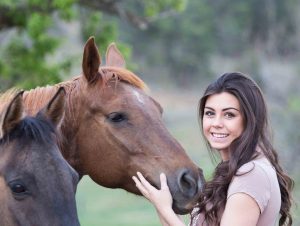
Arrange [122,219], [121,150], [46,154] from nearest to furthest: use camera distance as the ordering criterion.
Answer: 1. [46,154]
2. [121,150]
3. [122,219]

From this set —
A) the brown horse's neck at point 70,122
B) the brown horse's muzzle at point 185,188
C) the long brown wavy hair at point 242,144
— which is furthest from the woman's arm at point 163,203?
the brown horse's neck at point 70,122

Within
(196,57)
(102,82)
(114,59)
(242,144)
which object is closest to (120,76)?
(102,82)

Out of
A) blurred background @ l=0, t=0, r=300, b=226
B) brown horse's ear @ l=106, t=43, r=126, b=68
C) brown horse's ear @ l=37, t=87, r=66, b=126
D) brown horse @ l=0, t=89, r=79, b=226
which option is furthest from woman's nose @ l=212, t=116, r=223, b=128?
blurred background @ l=0, t=0, r=300, b=226

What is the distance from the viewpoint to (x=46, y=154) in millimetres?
3697

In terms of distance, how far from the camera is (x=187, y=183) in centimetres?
452

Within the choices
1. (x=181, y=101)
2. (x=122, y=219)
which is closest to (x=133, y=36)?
(x=181, y=101)

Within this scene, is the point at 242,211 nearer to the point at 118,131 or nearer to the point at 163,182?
the point at 163,182

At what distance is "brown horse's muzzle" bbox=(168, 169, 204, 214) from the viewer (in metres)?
4.49

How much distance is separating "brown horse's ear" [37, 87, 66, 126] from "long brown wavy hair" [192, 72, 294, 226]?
85 cm

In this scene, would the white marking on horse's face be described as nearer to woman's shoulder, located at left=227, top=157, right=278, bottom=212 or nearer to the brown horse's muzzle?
the brown horse's muzzle

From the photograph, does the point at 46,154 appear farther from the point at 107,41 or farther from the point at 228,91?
the point at 107,41

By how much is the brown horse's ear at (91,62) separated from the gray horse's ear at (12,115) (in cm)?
113

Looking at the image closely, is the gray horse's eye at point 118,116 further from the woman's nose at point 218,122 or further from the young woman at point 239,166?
the woman's nose at point 218,122

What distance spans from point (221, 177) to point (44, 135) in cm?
94
